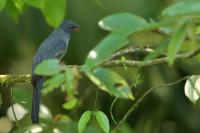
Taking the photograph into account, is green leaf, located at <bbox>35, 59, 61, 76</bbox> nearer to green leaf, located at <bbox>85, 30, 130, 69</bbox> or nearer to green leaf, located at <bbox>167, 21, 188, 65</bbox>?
green leaf, located at <bbox>85, 30, 130, 69</bbox>

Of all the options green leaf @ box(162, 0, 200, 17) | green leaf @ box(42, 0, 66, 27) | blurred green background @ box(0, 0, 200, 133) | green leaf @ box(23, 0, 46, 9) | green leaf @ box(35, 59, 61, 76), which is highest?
green leaf @ box(23, 0, 46, 9)

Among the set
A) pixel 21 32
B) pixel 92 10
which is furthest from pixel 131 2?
pixel 21 32

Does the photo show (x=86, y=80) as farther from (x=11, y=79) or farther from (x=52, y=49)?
(x=11, y=79)

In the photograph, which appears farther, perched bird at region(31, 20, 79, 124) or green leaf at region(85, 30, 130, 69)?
perched bird at region(31, 20, 79, 124)

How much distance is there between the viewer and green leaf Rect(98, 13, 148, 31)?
4.52 ft

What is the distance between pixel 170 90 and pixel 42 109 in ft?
6.25

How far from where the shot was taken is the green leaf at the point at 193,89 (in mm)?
2281

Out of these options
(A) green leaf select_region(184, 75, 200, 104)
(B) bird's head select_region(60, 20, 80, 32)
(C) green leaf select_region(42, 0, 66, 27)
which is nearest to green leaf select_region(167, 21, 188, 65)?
(A) green leaf select_region(184, 75, 200, 104)

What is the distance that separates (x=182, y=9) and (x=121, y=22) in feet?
0.49

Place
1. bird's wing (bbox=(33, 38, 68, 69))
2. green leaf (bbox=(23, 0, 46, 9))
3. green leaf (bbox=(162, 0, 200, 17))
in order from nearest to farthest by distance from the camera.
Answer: green leaf (bbox=(162, 0, 200, 17)), green leaf (bbox=(23, 0, 46, 9)), bird's wing (bbox=(33, 38, 68, 69))

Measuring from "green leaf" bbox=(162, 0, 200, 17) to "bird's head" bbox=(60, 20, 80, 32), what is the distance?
3.00 metres

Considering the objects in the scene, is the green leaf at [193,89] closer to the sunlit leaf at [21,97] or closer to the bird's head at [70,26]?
the sunlit leaf at [21,97]

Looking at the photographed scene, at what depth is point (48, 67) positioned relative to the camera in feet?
4.56

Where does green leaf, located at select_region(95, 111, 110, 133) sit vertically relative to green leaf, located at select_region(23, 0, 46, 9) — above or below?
below
